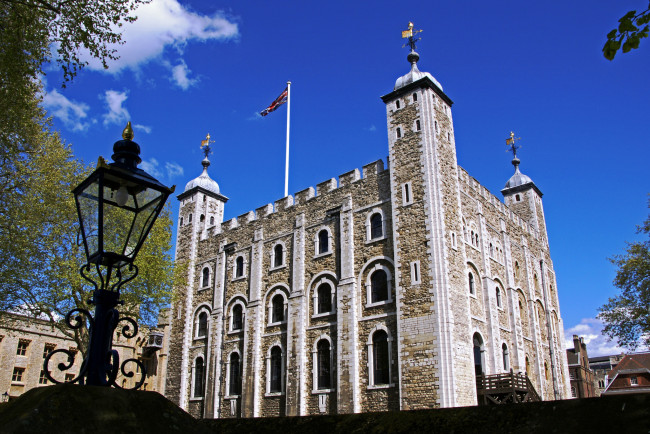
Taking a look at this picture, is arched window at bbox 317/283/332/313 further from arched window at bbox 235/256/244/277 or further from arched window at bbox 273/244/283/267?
arched window at bbox 235/256/244/277

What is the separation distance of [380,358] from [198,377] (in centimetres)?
1287

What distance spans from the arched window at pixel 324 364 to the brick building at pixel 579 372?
75.8 feet

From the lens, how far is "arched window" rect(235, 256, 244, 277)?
29.7 m

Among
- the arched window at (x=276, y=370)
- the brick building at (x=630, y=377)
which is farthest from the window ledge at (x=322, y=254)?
the brick building at (x=630, y=377)

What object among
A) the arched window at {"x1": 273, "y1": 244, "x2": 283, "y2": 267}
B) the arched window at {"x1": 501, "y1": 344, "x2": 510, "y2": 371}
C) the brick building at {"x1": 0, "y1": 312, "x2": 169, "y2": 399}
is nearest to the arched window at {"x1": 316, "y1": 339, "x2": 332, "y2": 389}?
the arched window at {"x1": 273, "y1": 244, "x2": 283, "y2": 267}

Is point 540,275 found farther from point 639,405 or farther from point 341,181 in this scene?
point 639,405

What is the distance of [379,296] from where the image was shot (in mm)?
22594

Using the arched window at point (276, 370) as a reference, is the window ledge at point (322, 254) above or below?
above

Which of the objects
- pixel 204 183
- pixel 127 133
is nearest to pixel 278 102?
pixel 204 183

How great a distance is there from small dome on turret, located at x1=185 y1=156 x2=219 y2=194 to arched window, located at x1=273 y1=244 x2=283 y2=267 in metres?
8.68

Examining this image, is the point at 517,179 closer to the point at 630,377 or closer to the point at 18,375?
the point at 630,377

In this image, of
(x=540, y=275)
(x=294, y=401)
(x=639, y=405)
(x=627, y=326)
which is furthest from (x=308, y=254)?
(x=639, y=405)

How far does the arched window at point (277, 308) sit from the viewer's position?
87.6ft

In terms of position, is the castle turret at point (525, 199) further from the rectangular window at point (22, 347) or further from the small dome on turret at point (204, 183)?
the rectangular window at point (22, 347)
